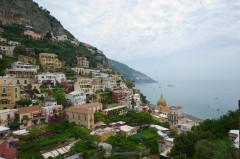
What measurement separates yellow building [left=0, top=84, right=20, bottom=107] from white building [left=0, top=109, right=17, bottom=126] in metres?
2.96

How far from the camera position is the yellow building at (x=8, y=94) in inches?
1099

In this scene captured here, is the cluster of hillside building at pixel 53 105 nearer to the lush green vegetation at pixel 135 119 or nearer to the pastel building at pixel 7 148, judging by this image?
the pastel building at pixel 7 148

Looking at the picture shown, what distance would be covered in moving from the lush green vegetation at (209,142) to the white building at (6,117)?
18.2 m

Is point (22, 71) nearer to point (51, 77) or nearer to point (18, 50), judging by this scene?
point (51, 77)

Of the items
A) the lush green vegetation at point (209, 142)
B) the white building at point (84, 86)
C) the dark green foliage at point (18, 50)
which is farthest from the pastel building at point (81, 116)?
the dark green foliage at point (18, 50)

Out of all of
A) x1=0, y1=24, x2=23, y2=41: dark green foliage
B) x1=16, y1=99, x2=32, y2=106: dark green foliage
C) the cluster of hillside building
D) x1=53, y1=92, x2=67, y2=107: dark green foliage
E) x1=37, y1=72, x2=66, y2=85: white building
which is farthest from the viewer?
x1=0, y1=24, x2=23, y2=41: dark green foliage

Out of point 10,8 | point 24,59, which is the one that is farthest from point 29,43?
point 10,8

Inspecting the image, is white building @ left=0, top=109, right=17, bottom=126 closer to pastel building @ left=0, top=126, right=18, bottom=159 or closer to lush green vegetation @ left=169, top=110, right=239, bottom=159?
pastel building @ left=0, top=126, right=18, bottom=159

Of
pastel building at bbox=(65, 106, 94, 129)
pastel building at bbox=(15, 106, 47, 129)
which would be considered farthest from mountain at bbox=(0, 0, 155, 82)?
pastel building at bbox=(15, 106, 47, 129)

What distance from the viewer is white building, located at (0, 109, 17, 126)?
24.6 meters

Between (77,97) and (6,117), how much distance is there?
11640mm

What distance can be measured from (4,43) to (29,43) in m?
7.43

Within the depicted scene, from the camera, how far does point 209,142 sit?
16578mm

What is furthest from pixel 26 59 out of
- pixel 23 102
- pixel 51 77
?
pixel 23 102
